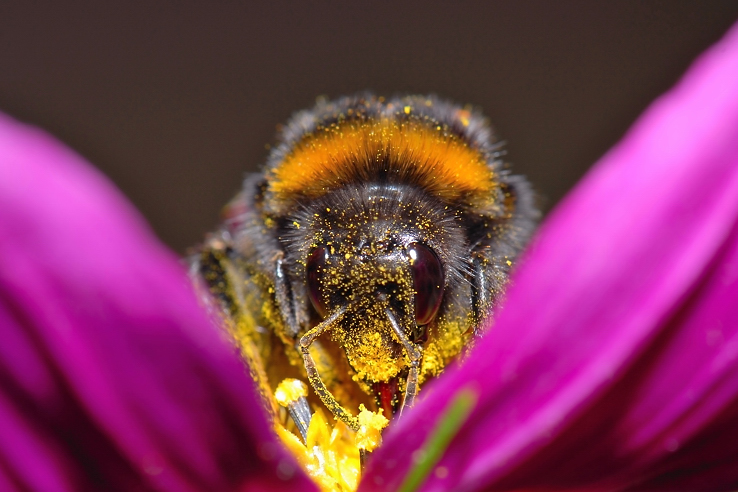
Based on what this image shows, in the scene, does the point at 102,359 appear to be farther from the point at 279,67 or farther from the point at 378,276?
the point at 279,67

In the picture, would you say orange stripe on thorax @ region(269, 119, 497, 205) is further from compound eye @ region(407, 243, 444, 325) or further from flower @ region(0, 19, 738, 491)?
flower @ region(0, 19, 738, 491)

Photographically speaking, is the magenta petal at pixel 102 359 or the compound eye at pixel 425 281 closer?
the magenta petal at pixel 102 359

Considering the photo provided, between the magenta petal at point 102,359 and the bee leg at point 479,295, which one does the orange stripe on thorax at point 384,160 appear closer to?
the bee leg at point 479,295

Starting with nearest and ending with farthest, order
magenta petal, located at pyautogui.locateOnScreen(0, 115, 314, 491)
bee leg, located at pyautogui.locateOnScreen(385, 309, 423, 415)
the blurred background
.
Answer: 1. magenta petal, located at pyautogui.locateOnScreen(0, 115, 314, 491)
2. bee leg, located at pyautogui.locateOnScreen(385, 309, 423, 415)
3. the blurred background

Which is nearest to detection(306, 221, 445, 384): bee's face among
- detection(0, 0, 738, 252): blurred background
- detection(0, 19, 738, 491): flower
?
detection(0, 19, 738, 491): flower

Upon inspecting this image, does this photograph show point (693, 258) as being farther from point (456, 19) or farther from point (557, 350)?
point (456, 19)

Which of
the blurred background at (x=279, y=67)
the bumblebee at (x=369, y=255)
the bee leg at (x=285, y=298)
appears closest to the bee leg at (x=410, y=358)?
the bumblebee at (x=369, y=255)

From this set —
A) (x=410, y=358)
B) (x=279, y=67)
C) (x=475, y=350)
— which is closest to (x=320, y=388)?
(x=410, y=358)

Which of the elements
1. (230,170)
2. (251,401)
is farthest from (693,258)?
(230,170)
